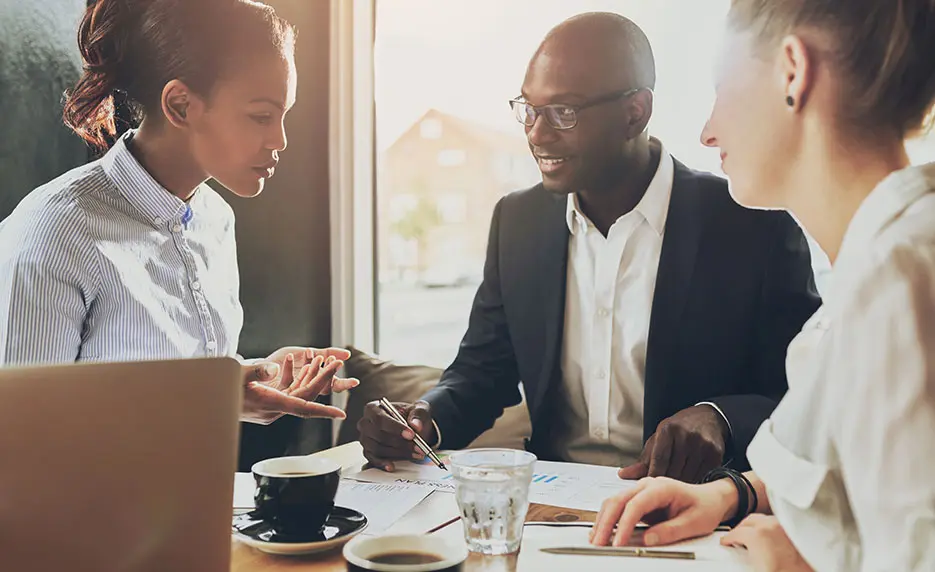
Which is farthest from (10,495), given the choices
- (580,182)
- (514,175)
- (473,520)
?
(514,175)

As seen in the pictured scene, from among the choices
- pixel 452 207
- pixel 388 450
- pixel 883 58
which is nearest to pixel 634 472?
pixel 388 450

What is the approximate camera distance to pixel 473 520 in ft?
2.64

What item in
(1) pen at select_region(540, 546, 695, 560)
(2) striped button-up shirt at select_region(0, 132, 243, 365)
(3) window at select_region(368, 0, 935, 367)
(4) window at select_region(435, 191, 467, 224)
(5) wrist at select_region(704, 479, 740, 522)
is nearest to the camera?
(1) pen at select_region(540, 546, 695, 560)

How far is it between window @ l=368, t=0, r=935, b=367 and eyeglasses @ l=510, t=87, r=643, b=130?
0.06m

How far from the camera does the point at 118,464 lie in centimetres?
57

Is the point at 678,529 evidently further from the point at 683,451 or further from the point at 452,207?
the point at 452,207

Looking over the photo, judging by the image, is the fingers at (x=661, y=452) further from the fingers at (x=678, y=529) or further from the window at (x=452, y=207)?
the window at (x=452, y=207)

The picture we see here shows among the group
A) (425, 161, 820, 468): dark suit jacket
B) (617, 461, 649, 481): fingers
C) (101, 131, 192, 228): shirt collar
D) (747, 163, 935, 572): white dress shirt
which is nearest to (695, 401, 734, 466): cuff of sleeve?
(425, 161, 820, 468): dark suit jacket

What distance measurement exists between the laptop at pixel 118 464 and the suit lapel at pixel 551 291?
90 cm

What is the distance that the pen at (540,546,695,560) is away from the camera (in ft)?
2.51

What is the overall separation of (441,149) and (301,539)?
1228mm

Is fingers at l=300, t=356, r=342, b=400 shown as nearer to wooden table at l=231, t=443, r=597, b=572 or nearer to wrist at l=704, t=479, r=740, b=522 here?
wooden table at l=231, t=443, r=597, b=572

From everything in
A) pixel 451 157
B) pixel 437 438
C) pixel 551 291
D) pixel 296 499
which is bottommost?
→ pixel 437 438

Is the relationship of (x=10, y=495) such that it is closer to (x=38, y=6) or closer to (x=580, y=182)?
A: (x=38, y=6)
